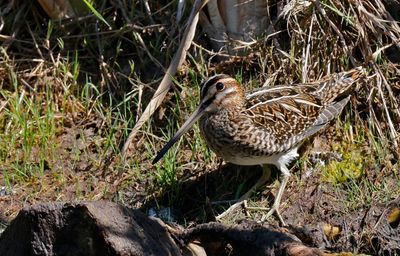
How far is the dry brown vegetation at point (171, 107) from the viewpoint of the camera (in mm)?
7070

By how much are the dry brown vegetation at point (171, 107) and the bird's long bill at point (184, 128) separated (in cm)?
16

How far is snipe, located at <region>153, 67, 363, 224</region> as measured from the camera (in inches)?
272

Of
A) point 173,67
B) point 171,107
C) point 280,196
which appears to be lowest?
point 280,196

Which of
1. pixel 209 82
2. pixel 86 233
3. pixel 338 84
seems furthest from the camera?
pixel 338 84

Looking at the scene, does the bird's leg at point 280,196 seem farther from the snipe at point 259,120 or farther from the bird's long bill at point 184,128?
the bird's long bill at point 184,128

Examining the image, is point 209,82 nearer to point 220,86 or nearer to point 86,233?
point 220,86

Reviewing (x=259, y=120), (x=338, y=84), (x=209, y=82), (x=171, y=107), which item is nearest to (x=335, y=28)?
(x=338, y=84)

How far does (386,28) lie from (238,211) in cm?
180

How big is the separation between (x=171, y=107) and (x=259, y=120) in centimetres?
86

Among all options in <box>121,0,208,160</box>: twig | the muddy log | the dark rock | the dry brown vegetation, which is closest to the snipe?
the dry brown vegetation

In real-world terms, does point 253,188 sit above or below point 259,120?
below

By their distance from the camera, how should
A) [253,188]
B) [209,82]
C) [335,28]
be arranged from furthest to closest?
1. [335,28]
2. [253,188]
3. [209,82]

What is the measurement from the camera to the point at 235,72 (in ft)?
25.3

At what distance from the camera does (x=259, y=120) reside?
7.02m
